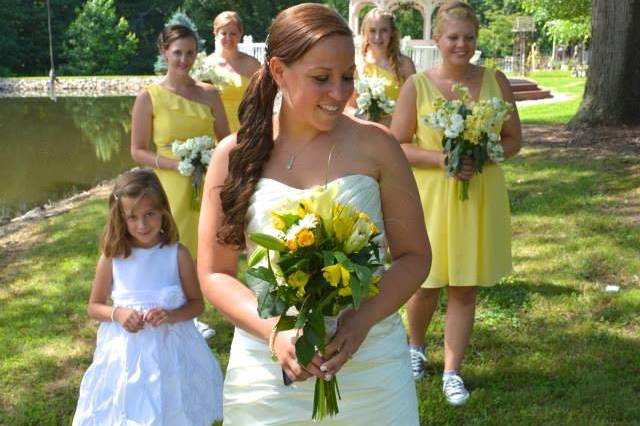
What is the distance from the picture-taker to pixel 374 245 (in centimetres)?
235

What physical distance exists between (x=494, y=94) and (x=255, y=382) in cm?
287

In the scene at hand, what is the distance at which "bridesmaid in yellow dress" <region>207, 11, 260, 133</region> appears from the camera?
7492 millimetres

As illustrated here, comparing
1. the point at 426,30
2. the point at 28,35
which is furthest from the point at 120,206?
the point at 28,35

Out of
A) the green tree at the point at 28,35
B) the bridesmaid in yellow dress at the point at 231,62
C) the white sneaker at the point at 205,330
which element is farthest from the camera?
the green tree at the point at 28,35

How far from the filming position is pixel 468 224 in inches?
193

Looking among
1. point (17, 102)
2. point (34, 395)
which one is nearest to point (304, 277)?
point (34, 395)

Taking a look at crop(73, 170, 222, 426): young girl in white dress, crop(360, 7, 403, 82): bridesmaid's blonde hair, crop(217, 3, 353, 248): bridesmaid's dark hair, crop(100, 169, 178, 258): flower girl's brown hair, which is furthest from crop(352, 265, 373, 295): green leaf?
crop(360, 7, 403, 82): bridesmaid's blonde hair

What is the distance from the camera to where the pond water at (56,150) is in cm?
1623

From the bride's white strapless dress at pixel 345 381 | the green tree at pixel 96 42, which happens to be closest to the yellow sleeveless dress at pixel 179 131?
the bride's white strapless dress at pixel 345 381

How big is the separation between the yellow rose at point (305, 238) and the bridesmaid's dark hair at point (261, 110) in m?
0.44

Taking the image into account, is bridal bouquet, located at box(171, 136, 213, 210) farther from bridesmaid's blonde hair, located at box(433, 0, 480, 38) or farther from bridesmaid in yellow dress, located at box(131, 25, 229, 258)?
bridesmaid's blonde hair, located at box(433, 0, 480, 38)

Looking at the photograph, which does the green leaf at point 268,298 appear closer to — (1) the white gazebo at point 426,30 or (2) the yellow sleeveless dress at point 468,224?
(2) the yellow sleeveless dress at point 468,224

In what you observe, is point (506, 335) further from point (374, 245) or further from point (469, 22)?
point (374, 245)

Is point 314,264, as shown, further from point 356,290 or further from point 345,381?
point 345,381
